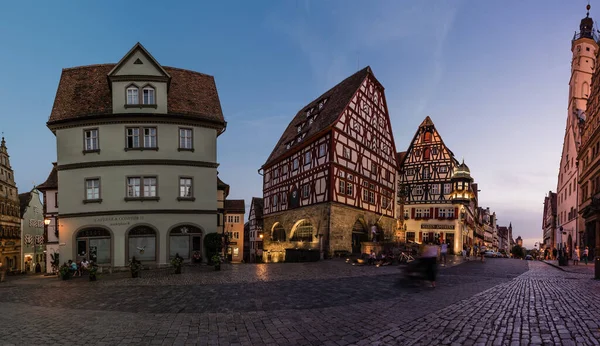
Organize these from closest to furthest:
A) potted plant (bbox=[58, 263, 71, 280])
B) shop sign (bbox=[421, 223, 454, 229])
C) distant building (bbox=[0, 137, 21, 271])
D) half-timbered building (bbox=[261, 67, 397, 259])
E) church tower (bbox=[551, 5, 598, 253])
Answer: potted plant (bbox=[58, 263, 71, 280]), half-timbered building (bbox=[261, 67, 397, 259]), church tower (bbox=[551, 5, 598, 253]), distant building (bbox=[0, 137, 21, 271]), shop sign (bbox=[421, 223, 454, 229])

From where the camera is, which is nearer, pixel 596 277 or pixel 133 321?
pixel 133 321

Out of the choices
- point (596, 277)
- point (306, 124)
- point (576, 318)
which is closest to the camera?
point (576, 318)

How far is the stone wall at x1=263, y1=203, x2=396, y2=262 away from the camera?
30344 mm

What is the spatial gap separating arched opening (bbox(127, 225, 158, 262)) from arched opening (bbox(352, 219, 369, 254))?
59.3 feet

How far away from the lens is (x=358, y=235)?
114 feet

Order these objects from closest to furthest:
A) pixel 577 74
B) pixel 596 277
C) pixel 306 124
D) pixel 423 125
A: 1. pixel 596 277
2. pixel 306 124
3. pixel 577 74
4. pixel 423 125

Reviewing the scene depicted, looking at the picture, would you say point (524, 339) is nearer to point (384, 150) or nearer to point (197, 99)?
point (197, 99)

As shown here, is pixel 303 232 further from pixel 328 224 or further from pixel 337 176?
pixel 337 176

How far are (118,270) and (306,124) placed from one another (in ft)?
78.5

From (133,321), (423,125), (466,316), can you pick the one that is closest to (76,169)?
(133,321)

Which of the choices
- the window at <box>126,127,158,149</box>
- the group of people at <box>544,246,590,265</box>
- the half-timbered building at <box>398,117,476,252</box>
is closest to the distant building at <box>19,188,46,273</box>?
the window at <box>126,127,158,149</box>

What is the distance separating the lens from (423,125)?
168 ft

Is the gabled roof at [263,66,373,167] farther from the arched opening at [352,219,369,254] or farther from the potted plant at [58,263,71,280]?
the potted plant at [58,263,71,280]

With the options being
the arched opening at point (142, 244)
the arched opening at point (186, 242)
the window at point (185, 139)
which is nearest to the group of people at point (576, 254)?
the arched opening at point (186, 242)
